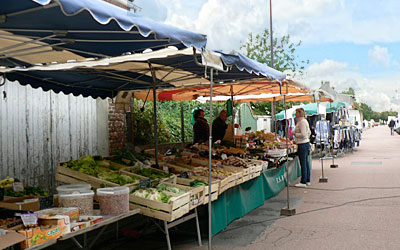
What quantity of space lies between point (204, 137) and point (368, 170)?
709 cm

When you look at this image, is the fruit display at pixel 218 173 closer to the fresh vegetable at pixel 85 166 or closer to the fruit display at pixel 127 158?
the fruit display at pixel 127 158

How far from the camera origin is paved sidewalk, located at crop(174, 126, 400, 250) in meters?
6.29

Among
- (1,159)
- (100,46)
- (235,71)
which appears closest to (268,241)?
(235,71)

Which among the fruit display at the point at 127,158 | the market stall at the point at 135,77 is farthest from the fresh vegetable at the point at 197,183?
the fruit display at the point at 127,158

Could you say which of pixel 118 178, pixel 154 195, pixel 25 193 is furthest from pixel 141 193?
pixel 25 193

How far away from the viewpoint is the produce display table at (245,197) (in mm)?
6918

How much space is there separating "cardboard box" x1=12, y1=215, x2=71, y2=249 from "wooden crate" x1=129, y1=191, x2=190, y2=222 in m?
1.48

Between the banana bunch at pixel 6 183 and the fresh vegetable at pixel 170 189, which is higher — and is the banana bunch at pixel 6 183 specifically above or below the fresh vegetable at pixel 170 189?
above

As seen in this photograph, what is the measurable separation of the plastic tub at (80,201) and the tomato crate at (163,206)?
81 cm

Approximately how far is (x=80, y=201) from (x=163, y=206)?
108 centimetres

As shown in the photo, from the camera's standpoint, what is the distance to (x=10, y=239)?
339 cm

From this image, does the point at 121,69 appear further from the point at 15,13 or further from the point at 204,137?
the point at 204,137

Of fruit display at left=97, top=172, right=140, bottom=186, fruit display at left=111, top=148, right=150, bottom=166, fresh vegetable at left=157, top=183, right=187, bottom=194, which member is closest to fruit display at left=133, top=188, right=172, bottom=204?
fresh vegetable at left=157, top=183, right=187, bottom=194

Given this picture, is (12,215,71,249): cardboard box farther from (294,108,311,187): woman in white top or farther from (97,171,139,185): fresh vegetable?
(294,108,311,187): woman in white top
